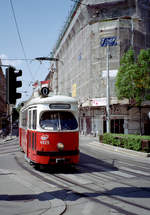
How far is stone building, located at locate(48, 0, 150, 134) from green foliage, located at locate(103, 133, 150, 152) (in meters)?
11.3

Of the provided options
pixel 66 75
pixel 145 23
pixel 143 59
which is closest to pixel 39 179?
pixel 143 59

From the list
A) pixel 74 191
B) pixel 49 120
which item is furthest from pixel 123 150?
pixel 74 191

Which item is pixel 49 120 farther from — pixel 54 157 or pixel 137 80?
pixel 137 80

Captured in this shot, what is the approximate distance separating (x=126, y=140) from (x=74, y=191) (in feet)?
39.0

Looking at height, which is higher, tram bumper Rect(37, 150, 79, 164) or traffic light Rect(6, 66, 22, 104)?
traffic light Rect(6, 66, 22, 104)

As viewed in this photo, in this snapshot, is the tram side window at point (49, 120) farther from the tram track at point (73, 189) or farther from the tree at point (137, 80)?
the tree at point (137, 80)

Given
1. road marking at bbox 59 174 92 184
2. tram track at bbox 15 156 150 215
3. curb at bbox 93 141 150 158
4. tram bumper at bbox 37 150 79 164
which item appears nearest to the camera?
tram track at bbox 15 156 150 215

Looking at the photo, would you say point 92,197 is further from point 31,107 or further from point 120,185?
point 31,107

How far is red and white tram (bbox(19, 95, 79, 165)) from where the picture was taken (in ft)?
34.5

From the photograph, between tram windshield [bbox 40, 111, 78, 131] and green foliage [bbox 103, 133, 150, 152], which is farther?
green foliage [bbox 103, 133, 150, 152]

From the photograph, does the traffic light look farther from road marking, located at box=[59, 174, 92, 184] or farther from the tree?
the tree

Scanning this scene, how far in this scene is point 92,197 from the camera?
734cm

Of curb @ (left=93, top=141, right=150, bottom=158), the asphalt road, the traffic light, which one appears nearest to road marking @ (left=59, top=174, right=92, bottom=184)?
the asphalt road

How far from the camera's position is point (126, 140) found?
63.3 ft
